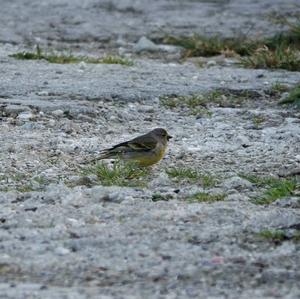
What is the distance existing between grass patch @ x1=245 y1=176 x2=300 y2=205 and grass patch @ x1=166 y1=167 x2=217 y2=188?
11.1 inches

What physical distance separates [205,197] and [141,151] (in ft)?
4.47

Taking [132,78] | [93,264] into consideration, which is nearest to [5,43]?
[132,78]

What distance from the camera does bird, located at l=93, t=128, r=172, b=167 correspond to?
8.51 metres

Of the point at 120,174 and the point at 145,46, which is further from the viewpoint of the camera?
the point at 145,46

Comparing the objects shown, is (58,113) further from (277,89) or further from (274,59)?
(274,59)

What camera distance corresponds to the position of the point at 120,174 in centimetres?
800

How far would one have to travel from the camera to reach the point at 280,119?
10.4 m

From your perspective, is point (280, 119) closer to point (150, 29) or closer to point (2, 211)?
point (2, 211)

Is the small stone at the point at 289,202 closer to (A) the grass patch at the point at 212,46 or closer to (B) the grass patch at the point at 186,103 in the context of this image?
(B) the grass patch at the point at 186,103

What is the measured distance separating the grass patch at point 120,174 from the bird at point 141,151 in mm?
128

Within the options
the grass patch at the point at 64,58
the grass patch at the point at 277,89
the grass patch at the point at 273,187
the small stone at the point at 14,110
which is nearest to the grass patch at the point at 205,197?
the grass patch at the point at 273,187

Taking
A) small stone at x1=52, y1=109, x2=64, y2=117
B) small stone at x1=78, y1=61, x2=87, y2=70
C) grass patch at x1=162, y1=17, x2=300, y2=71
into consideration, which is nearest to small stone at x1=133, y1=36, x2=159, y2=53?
grass patch at x1=162, y1=17, x2=300, y2=71

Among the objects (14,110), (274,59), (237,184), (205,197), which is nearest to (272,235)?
(205,197)

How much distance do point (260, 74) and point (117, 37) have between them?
11.4ft
